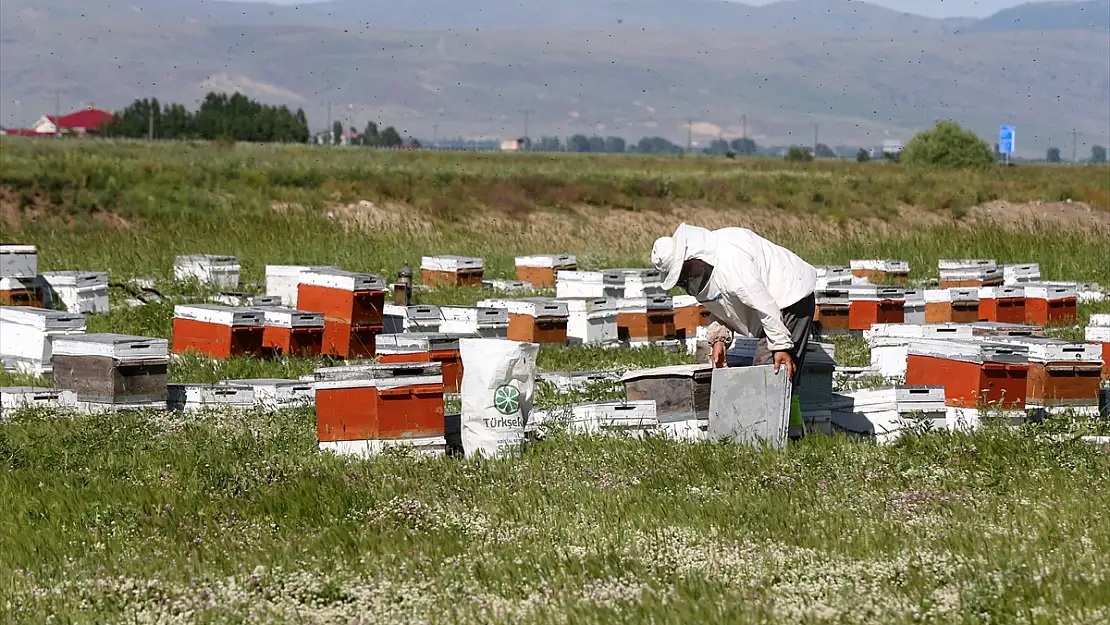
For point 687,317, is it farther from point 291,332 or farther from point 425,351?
point 425,351

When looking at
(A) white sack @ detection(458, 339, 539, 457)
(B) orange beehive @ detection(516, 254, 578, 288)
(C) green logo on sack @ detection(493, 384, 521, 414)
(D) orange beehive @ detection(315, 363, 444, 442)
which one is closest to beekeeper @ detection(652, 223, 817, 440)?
(A) white sack @ detection(458, 339, 539, 457)

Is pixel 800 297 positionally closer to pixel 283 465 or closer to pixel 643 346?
pixel 283 465

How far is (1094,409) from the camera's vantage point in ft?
36.9

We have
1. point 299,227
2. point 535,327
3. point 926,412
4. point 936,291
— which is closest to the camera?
point 926,412

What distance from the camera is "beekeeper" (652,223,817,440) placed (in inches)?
380

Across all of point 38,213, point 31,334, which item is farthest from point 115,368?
point 38,213

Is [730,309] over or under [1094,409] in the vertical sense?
over

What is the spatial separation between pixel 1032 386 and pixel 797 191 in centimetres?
4130

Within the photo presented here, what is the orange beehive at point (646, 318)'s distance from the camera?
54.8 feet

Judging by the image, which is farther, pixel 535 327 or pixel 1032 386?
pixel 535 327

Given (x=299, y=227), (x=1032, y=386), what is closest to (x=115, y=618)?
(x=1032, y=386)

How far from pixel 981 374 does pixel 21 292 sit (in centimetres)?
1190

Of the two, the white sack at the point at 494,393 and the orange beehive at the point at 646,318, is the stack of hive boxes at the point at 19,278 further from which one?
the white sack at the point at 494,393

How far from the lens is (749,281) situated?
9.67m
